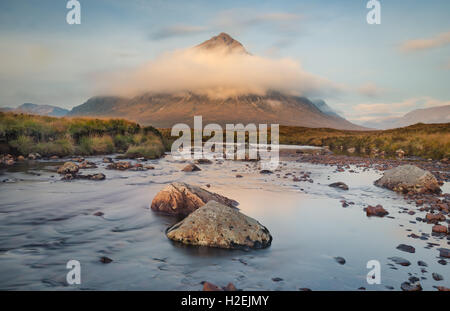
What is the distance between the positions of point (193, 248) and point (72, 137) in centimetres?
2873

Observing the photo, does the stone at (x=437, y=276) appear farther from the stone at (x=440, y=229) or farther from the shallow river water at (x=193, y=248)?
the stone at (x=440, y=229)

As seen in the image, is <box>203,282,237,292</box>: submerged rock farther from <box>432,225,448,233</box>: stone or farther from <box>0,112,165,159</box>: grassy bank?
<box>0,112,165,159</box>: grassy bank

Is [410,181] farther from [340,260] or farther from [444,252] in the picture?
[340,260]

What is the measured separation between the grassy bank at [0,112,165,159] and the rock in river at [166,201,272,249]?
24697 mm

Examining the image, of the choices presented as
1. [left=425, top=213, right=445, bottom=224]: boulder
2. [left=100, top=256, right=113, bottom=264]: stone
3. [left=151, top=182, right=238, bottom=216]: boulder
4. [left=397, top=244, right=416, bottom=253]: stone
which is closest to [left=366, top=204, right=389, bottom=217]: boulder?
[left=425, top=213, right=445, bottom=224]: boulder

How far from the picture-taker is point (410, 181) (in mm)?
14602

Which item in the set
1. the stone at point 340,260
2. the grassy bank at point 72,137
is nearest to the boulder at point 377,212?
the stone at point 340,260

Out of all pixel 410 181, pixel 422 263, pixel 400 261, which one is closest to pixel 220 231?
pixel 400 261

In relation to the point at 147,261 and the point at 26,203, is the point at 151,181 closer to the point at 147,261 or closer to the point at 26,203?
the point at 26,203

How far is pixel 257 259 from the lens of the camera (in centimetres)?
634

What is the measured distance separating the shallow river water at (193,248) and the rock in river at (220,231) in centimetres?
25

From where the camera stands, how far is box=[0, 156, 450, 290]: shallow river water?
5375 mm

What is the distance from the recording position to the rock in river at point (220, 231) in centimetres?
692

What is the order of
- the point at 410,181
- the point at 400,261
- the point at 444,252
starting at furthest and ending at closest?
the point at 410,181
the point at 444,252
the point at 400,261
